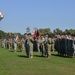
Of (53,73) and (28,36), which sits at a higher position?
(28,36)

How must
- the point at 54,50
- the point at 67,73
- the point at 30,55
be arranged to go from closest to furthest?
the point at 67,73 → the point at 30,55 → the point at 54,50

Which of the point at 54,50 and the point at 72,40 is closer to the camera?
the point at 72,40

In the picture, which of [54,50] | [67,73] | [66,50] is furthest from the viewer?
[54,50]

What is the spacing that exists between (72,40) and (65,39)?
1858 millimetres

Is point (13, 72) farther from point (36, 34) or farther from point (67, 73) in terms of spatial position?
point (36, 34)

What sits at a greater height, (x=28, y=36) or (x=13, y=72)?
(x=28, y=36)

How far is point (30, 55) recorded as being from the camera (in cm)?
2831

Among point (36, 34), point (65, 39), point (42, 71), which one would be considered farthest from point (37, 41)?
point (42, 71)

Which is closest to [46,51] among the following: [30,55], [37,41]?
[30,55]

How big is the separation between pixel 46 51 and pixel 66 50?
2524 mm

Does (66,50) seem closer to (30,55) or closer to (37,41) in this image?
(30,55)

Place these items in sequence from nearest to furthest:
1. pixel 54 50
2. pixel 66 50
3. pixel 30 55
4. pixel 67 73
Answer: pixel 67 73
pixel 30 55
pixel 66 50
pixel 54 50

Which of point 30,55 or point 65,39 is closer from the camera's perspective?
point 30,55

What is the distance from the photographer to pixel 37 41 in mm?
42156
